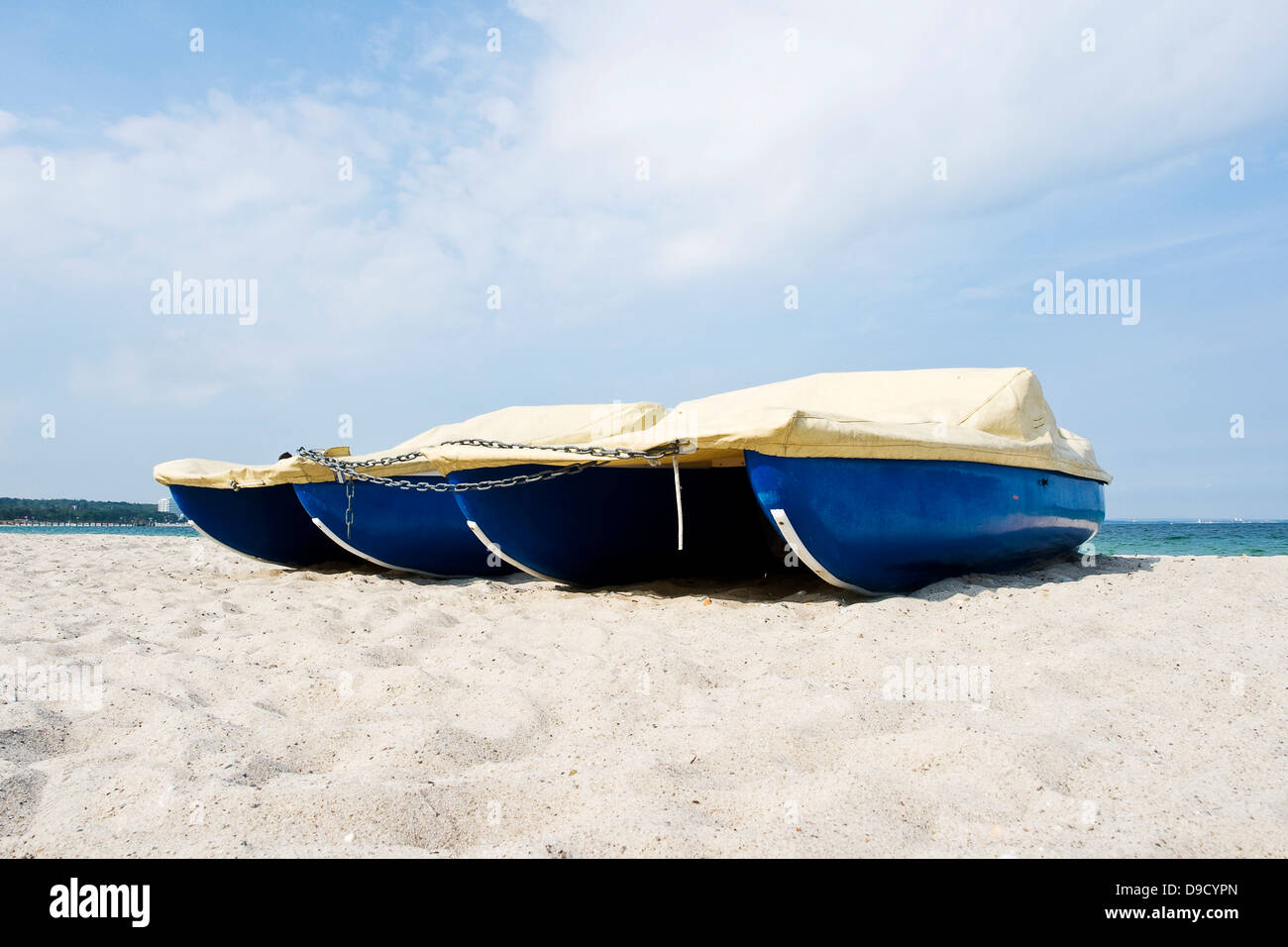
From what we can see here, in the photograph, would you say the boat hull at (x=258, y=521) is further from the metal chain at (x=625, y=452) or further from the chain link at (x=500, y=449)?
the metal chain at (x=625, y=452)

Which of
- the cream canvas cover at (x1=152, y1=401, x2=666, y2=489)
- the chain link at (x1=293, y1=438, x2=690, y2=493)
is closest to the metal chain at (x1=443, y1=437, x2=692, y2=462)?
the chain link at (x1=293, y1=438, x2=690, y2=493)

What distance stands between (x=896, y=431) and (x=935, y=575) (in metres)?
0.92

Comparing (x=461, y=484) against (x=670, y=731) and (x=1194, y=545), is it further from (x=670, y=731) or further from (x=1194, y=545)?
(x=1194, y=545)

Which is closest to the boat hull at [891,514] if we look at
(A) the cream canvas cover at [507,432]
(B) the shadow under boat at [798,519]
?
(B) the shadow under boat at [798,519]

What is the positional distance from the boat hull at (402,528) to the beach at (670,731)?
7.08ft

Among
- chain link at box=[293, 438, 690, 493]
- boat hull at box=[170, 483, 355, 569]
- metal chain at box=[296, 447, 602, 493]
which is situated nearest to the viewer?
chain link at box=[293, 438, 690, 493]

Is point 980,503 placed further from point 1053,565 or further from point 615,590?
point 615,590

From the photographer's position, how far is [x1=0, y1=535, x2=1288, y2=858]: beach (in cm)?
164

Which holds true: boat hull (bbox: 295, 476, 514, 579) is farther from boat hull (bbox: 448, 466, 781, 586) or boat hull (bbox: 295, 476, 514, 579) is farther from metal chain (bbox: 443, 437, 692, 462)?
metal chain (bbox: 443, 437, 692, 462)

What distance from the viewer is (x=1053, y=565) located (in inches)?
211

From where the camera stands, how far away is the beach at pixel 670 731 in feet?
5.38

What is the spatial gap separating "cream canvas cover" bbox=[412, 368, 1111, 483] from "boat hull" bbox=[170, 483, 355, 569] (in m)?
3.01

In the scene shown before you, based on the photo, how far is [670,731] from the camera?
90.3 inches

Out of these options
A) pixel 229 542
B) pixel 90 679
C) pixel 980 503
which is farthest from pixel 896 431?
pixel 229 542
